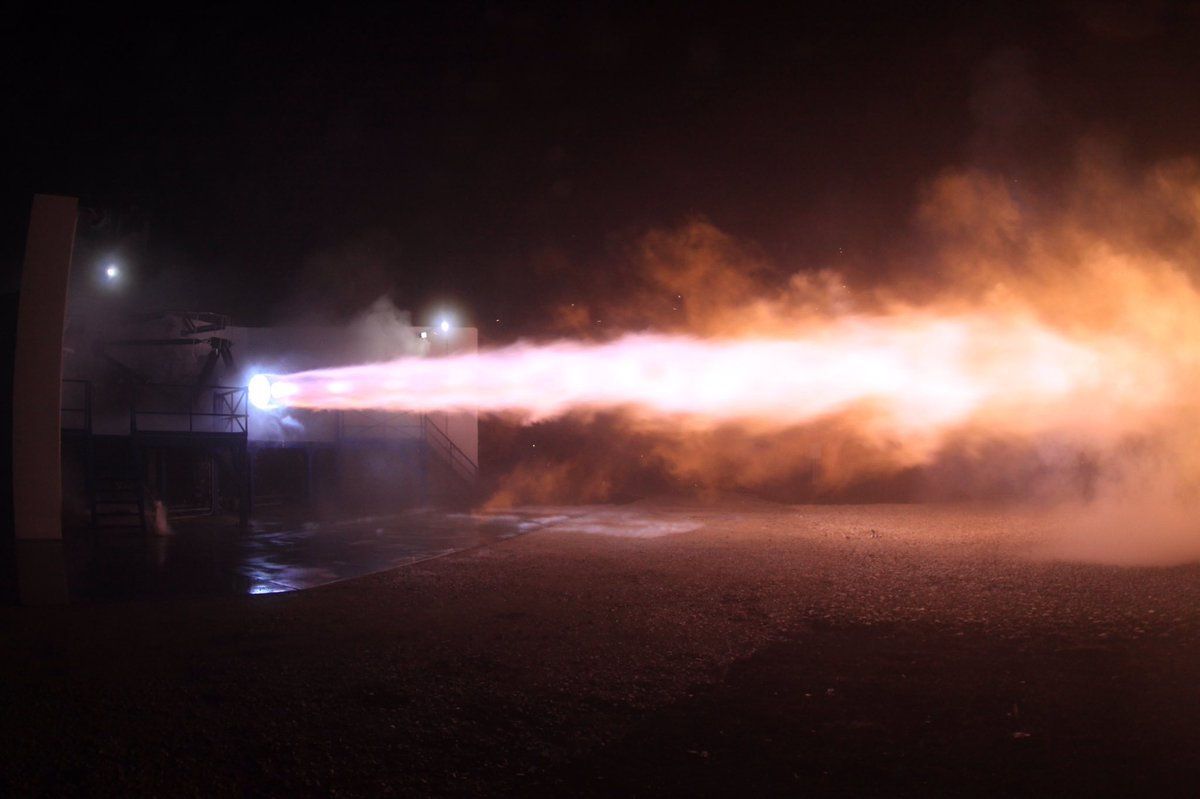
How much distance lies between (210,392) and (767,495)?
18410 millimetres

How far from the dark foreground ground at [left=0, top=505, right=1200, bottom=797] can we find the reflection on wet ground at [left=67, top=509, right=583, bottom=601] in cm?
132

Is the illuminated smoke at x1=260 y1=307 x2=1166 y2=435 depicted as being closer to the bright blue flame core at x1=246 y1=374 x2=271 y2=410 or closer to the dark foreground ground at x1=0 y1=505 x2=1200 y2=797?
the bright blue flame core at x1=246 y1=374 x2=271 y2=410

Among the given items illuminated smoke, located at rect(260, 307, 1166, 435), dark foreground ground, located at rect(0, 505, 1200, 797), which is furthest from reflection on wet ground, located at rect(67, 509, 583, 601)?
illuminated smoke, located at rect(260, 307, 1166, 435)

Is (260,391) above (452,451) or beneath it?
above

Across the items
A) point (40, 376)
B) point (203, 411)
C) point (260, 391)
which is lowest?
point (203, 411)

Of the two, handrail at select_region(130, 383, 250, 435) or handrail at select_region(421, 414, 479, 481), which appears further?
handrail at select_region(421, 414, 479, 481)

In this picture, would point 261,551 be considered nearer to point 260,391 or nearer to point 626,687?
point 626,687

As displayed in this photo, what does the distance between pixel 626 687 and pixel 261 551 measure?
10320 mm

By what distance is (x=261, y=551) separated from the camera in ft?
47.7

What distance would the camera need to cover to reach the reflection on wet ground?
434 inches

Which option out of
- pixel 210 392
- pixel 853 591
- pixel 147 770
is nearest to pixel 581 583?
pixel 853 591

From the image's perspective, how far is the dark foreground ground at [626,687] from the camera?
476cm

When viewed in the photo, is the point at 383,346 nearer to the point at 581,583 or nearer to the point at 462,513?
the point at 462,513

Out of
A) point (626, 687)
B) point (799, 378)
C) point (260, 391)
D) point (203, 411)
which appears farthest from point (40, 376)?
point (799, 378)
